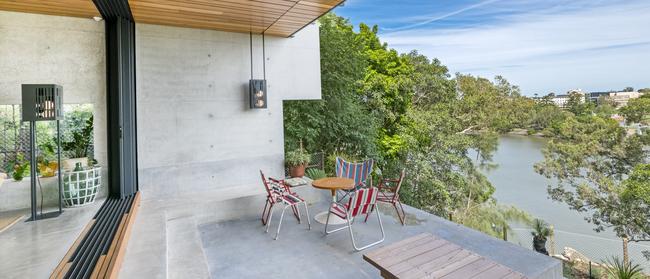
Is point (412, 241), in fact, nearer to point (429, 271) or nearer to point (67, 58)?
point (429, 271)

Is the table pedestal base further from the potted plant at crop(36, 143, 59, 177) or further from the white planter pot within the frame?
the potted plant at crop(36, 143, 59, 177)

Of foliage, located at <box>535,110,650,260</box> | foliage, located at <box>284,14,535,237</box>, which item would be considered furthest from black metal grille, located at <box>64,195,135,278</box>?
foliage, located at <box>535,110,650,260</box>

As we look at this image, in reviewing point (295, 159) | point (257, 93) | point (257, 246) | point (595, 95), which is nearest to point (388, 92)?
point (295, 159)

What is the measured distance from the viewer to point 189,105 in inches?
223

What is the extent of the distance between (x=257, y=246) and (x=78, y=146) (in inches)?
133

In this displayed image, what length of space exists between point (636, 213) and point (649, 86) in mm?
5040

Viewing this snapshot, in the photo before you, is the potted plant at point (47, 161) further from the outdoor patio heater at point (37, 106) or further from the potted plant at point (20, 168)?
the outdoor patio heater at point (37, 106)

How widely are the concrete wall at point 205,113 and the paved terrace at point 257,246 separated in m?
0.51

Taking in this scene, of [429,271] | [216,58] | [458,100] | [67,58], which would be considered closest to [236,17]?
[216,58]

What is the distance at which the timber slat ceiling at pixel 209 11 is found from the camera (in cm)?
432

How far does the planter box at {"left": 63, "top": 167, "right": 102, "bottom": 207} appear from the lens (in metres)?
4.38

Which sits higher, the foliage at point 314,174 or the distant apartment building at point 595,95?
the distant apartment building at point 595,95

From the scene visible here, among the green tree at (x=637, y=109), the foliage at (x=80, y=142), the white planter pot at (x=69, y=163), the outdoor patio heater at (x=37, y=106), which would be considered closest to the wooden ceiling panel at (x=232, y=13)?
the outdoor patio heater at (x=37, y=106)

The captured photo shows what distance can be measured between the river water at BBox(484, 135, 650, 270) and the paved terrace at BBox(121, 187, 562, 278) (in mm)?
10788
